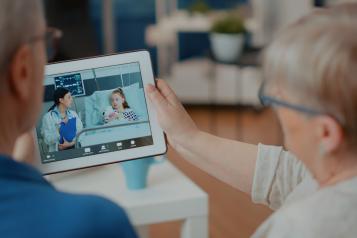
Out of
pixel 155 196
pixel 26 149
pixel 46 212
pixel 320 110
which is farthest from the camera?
pixel 155 196

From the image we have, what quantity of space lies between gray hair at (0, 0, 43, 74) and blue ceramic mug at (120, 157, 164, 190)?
3.66ft

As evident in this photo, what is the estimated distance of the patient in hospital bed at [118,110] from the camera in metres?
1.39

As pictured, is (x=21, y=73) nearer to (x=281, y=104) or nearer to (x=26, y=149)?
(x=281, y=104)

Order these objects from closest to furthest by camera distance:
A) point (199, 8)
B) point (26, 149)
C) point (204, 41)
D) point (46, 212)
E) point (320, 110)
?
point (46, 212)
point (320, 110)
point (26, 149)
point (199, 8)
point (204, 41)

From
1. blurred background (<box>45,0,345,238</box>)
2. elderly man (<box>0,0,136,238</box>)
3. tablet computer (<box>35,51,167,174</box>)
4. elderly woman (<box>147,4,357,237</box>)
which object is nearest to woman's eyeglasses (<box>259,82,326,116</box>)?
elderly woman (<box>147,4,357,237</box>)

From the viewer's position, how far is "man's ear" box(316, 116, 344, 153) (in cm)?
91

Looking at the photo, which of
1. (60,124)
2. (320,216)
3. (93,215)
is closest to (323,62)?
(320,216)

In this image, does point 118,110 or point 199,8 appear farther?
point 199,8

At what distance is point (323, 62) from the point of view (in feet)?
Answer: 2.89

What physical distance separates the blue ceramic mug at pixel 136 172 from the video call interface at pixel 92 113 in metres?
0.52

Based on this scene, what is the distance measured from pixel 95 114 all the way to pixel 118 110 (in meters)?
0.05

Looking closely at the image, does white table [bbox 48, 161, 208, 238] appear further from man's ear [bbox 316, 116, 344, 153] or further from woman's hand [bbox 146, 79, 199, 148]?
man's ear [bbox 316, 116, 344, 153]

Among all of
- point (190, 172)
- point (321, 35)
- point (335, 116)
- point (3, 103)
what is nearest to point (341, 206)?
point (335, 116)

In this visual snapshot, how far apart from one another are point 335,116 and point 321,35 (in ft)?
0.37
